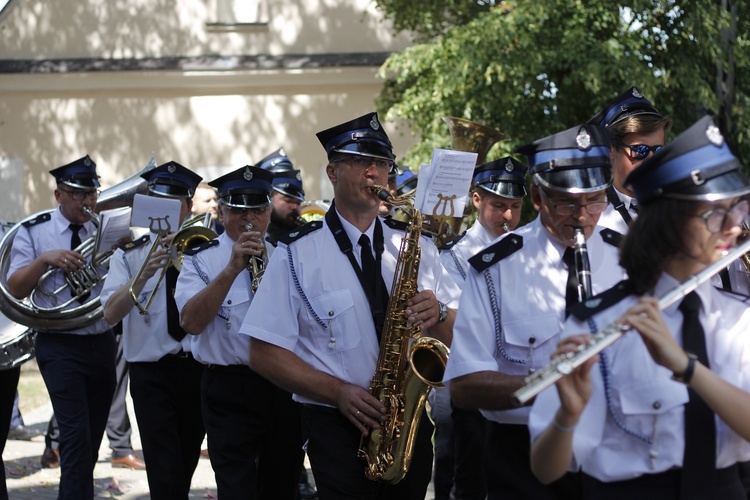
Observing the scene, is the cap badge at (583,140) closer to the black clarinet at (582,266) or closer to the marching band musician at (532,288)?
the marching band musician at (532,288)

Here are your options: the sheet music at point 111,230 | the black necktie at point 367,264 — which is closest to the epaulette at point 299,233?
the black necktie at point 367,264

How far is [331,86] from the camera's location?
2000 centimetres

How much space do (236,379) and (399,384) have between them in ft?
5.40

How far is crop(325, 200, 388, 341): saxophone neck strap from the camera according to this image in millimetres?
5260

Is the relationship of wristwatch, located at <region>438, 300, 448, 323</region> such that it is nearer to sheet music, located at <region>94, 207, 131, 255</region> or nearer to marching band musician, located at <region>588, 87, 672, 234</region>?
marching band musician, located at <region>588, 87, 672, 234</region>

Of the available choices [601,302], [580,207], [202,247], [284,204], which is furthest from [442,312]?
[284,204]

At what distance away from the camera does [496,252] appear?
14.2 feet

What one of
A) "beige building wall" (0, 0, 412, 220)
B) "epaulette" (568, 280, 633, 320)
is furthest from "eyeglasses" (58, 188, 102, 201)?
"beige building wall" (0, 0, 412, 220)

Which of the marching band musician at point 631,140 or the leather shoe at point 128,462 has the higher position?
the marching band musician at point 631,140

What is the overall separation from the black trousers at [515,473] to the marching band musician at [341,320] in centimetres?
77

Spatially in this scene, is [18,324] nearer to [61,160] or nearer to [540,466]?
[540,466]

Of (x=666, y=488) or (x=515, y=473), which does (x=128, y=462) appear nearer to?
(x=515, y=473)

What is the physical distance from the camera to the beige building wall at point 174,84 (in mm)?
19906

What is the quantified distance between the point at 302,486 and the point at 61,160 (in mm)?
13031
